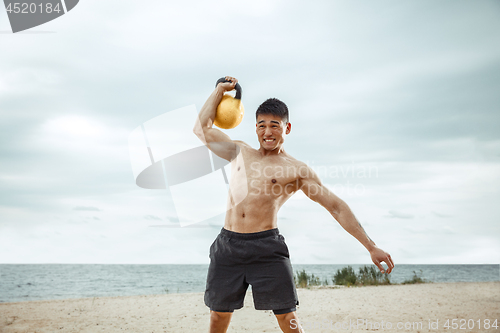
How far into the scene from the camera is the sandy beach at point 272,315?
5.96 meters

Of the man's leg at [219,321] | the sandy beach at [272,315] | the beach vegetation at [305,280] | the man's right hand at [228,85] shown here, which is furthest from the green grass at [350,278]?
the man's right hand at [228,85]

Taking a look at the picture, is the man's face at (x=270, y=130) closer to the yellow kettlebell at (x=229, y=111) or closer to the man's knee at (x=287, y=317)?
the yellow kettlebell at (x=229, y=111)

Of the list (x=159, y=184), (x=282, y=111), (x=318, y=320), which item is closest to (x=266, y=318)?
(x=318, y=320)

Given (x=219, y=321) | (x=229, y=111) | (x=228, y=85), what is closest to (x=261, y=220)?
(x=219, y=321)

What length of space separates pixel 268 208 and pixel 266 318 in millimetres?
4159

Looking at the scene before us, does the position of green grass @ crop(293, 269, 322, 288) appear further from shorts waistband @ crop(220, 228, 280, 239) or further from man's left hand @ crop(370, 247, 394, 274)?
man's left hand @ crop(370, 247, 394, 274)

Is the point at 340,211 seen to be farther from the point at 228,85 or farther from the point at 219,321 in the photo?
the point at 228,85

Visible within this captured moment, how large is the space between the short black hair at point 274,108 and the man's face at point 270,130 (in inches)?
1.4

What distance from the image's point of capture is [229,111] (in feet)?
10.9

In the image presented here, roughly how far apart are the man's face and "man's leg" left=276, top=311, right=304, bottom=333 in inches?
53.5

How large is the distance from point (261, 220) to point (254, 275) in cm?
44

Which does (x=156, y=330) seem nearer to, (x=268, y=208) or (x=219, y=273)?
(x=219, y=273)

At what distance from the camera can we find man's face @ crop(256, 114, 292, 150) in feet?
10.3

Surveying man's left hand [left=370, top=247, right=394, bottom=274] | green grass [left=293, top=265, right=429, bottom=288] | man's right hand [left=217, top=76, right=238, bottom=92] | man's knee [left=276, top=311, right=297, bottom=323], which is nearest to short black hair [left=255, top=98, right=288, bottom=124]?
man's right hand [left=217, top=76, right=238, bottom=92]
